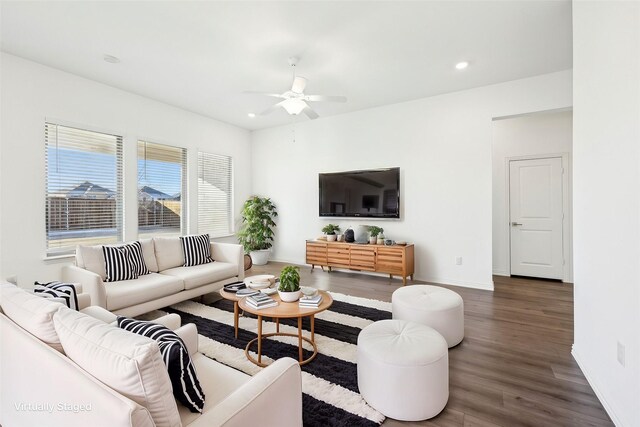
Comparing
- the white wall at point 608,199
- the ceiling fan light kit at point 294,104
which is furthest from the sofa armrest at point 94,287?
the white wall at point 608,199

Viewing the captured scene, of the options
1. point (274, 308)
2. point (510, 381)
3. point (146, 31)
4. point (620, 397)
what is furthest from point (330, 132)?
point (620, 397)

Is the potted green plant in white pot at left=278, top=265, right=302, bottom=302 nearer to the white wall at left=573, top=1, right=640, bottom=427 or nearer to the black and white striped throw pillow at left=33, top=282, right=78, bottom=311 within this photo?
the black and white striped throw pillow at left=33, top=282, right=78, bottom=311

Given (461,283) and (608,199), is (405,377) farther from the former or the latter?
(461,283)

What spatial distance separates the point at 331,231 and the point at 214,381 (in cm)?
401

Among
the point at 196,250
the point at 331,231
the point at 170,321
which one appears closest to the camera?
the point at 170,321

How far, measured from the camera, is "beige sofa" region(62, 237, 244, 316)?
2.73m

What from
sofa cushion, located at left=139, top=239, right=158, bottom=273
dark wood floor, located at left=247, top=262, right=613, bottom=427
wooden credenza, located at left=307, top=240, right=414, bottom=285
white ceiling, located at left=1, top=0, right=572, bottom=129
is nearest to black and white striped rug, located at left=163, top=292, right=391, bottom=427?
dark wood floor, located at left=247, top=262, right=613, bottom=427

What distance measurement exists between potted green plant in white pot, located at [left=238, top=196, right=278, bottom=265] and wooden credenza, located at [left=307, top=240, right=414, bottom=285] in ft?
3.81

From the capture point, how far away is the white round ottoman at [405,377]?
64.9 inches

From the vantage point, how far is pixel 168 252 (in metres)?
3.78

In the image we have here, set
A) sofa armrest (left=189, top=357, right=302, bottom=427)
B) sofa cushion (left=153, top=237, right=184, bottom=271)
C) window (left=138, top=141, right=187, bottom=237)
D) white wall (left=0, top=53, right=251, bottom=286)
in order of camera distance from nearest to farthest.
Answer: sofa armrest (left=189, top=357, right=302, bottom=427)
white wall (left=0, top=53, right=251, bottom=286)
sofa cushion (left=153, top=237, right=184, bottom=271)
window (left=138, top=141, right=187, bottom=237)

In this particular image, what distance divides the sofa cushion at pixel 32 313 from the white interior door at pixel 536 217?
582 cm

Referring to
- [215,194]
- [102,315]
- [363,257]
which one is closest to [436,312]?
[363,257]

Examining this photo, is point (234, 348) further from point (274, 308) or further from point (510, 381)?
point (510, 381)
